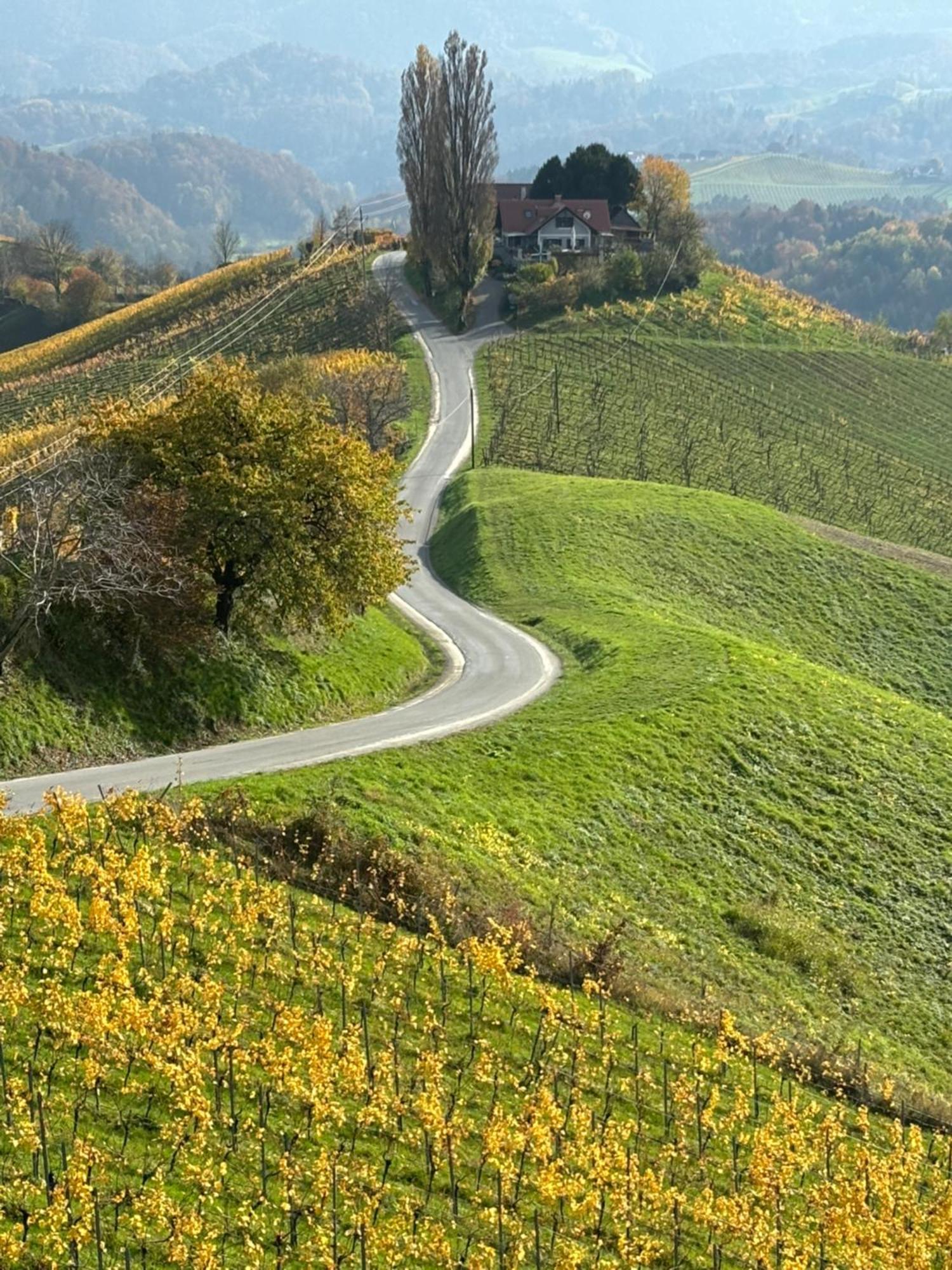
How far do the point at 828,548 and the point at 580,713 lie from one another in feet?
101

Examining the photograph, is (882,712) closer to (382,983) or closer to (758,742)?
(758,742)

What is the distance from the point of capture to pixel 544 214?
12231cm

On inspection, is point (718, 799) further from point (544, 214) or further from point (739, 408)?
point (544, 214)

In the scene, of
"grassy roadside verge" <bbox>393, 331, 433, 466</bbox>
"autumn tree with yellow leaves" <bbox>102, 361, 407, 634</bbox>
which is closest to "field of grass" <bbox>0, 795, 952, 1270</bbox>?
"autumn tree with yellow leaves" <bbox>102, 361, 407, 634</bbox>

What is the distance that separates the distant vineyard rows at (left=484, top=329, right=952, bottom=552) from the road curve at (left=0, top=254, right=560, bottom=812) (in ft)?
35.8

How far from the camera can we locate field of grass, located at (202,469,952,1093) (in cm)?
2716

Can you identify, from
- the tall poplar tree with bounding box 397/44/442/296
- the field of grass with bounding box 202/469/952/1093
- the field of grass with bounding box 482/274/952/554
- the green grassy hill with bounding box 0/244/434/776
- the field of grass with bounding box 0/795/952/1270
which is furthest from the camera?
the tall poplar tree with bounding box 397/44/442/296

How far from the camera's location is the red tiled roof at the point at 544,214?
121 m

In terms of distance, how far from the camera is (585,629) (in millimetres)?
47750

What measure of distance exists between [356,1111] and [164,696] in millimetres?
17640

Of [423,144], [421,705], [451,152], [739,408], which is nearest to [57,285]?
[423,144]

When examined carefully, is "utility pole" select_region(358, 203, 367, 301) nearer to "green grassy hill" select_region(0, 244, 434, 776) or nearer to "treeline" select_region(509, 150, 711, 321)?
"treeline" select_region(509, 150, 711, 321)

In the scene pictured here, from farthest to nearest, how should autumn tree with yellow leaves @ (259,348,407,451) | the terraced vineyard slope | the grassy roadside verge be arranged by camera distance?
the terraced vineyard slope
the grassy roadside verge
autumn tree with yellow leaves @ (259,348,407,451)

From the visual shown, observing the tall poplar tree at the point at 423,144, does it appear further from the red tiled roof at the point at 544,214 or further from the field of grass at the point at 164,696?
the field of grass at the point at 164,696
